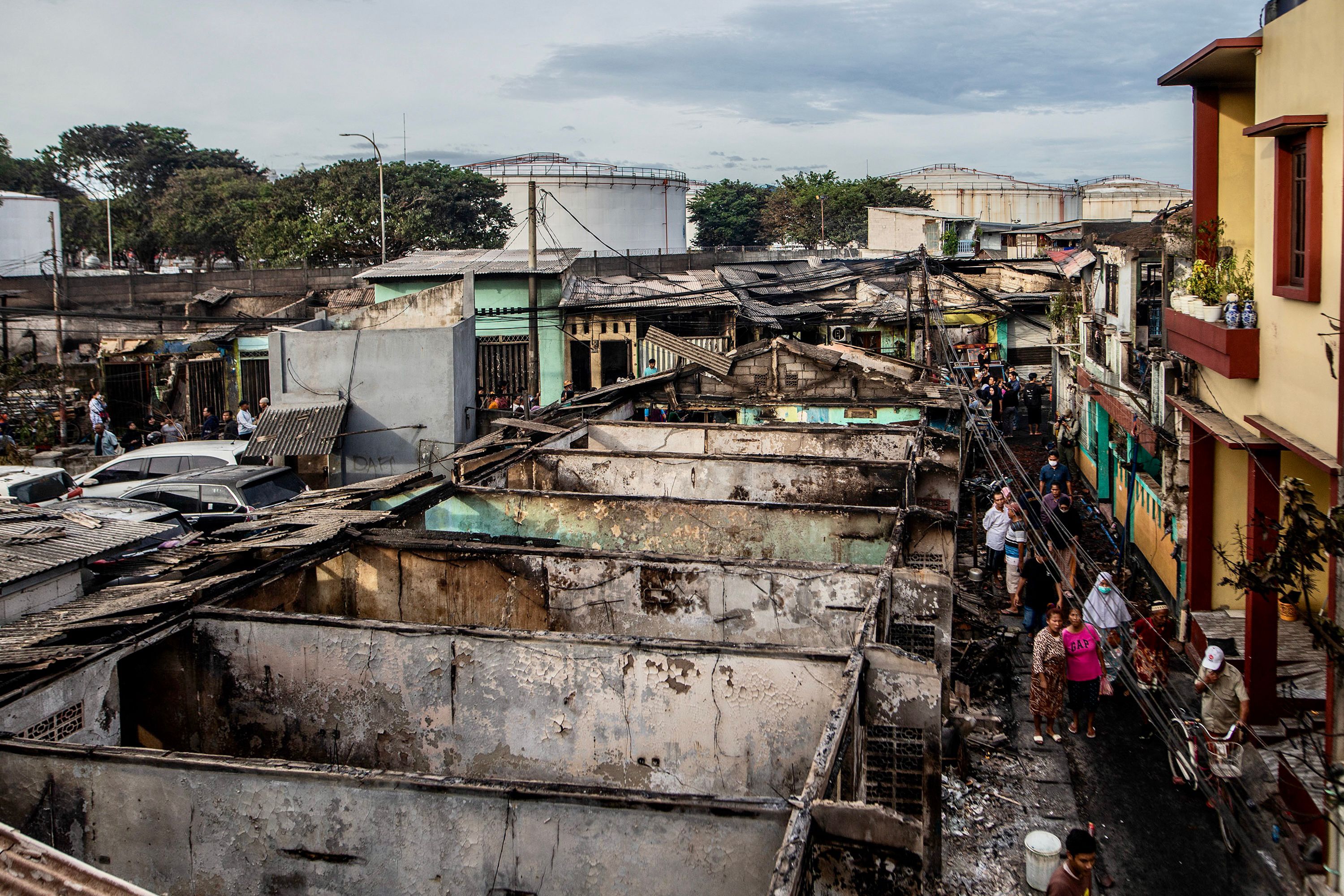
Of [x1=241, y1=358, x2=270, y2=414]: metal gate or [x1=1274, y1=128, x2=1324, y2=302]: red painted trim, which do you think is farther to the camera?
[x1=241, y1=358, x2=270, y2=414]: metal gate

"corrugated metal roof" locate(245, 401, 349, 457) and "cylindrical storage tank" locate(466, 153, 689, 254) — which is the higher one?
"cylindrical storage tank" locate(466, 153, 689, 254)

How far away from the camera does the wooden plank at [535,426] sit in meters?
16.1

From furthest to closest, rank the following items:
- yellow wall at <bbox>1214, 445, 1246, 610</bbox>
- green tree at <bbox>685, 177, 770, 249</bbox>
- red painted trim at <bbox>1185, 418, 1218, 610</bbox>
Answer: green tree at <bbox>685, 177, 770, 249</bbox> < red painted trim at <bbox>1185, 418, 1218, 610</bbox> < yellow wall at <bbox>1214, 445, 1246, 610</bbox>

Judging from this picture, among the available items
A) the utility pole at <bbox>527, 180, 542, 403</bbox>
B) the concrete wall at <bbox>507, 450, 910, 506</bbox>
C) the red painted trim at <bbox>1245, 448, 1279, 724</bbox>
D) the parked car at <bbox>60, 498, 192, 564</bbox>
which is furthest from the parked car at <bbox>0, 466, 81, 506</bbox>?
the red painted trim at <bbox>1245, 448, 1279, 724</bbox>

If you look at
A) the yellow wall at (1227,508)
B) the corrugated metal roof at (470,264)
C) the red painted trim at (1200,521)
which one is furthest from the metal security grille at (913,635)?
the corrugated metal roof at (470,264)

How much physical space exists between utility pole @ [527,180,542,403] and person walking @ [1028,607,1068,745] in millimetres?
13761

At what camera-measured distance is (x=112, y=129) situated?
66.4 m

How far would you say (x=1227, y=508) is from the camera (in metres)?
11.3

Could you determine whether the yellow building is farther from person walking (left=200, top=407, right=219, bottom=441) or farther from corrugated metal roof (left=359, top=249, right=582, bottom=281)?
person walking (left=200, top=407, right=219, bottom=441)

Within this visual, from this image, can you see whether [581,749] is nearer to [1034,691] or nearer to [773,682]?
[773,682]

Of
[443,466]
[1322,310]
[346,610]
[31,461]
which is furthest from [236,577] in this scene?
[31,461]

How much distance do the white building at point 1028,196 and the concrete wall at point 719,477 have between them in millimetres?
45860

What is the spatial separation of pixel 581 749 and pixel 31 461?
17.4 m

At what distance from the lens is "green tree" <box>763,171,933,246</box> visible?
56.4 meters
